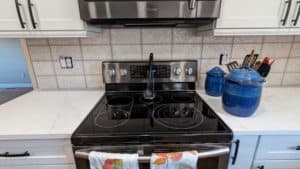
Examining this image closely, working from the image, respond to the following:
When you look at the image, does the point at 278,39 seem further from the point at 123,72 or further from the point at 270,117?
the point at 123,72

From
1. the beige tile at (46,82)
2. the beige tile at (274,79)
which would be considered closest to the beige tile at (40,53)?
the beige tile at (46,82)

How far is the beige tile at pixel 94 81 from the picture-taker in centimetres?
134

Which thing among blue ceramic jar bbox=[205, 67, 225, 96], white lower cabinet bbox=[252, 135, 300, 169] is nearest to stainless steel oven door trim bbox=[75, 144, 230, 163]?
white lower cabinet bbox=[252, 135, 300, 169]

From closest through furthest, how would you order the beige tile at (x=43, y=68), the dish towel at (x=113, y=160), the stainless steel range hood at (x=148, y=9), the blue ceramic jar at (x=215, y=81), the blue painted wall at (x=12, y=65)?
1. the dish towel at (x=113, y=160)
2. the stainless steel range hood at (x=148, y=9)
3. the blue ceramic jar at (x=215, y=81)
4. the beige tile at (x=43, y=68)
5. the blue painted wall at (x=12, y=65)

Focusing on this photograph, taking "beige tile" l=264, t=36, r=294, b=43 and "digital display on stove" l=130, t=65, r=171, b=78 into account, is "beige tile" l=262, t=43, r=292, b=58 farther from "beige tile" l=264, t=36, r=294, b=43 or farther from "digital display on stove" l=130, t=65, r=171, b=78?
"digital display on stove" l=130, t=65, r=171, b=78

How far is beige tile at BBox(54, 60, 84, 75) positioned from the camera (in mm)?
1301

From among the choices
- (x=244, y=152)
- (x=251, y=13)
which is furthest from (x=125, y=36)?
(x=244, y=152)

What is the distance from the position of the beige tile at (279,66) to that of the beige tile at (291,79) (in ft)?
0.21

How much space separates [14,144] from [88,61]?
0.67 meters

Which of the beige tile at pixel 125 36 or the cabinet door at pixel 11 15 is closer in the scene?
the cabinet door at pixel 11 15

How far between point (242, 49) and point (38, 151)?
1.44 metres

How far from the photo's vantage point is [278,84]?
4.56 ft

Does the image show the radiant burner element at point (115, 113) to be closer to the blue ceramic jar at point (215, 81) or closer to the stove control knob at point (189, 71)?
the stove control knob at point (189, 71)

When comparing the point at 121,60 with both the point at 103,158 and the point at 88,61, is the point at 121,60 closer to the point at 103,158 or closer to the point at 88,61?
the point at 88,61
